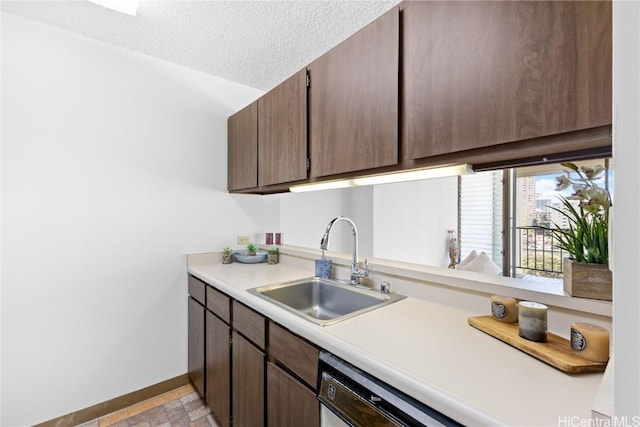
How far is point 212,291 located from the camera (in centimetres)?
177

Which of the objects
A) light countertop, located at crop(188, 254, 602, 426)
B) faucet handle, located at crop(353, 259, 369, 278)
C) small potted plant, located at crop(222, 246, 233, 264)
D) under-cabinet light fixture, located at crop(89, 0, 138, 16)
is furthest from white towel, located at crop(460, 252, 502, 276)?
under-cabinet light fixture, located at crop(89, 0, 138, 16)

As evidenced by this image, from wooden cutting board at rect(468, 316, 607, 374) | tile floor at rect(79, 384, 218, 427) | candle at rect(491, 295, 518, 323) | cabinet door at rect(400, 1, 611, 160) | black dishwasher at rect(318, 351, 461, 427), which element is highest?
cabinet door at rect(400, 1, 611, 160)

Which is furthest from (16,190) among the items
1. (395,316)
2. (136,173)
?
(395,316)

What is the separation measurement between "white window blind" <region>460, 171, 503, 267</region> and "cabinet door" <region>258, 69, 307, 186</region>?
308 cm

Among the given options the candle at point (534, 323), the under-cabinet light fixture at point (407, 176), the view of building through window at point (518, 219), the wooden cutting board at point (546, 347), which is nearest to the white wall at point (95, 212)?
the under-cabinet light fixture at point (407, 176)

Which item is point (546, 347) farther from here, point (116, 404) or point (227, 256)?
point (116, 404)

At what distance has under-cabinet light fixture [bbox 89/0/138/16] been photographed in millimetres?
1462

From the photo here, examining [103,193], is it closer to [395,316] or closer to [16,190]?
[16,190]

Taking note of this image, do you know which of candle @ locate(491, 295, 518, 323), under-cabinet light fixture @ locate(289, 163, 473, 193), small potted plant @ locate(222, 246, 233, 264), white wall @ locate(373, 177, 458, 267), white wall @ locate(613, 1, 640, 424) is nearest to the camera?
white wall @ locate(613, 1, 640, 424)

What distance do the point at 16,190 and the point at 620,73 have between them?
2.41 m

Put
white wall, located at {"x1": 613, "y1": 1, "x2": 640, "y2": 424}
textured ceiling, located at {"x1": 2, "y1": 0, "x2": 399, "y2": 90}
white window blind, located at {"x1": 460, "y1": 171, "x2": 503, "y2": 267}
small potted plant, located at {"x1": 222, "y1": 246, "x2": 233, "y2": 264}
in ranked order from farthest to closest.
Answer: white window blind, located at {"x1": 460, "y1": 171, "x2": 503, "y2": 267}, small potted plant, located at {"x1": 222, "y1": 246, "x2": 233, "y2": 264}, textured ceiling, located at {"x1": 2, "y1": 0, "x2": 399, "y2": 90}, white wall, located at {"x1": 613, "y1": 1, "x2": 640, "y2": 424}

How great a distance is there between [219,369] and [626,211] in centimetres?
187

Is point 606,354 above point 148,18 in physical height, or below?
below

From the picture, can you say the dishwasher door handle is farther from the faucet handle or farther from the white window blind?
the white window blind
